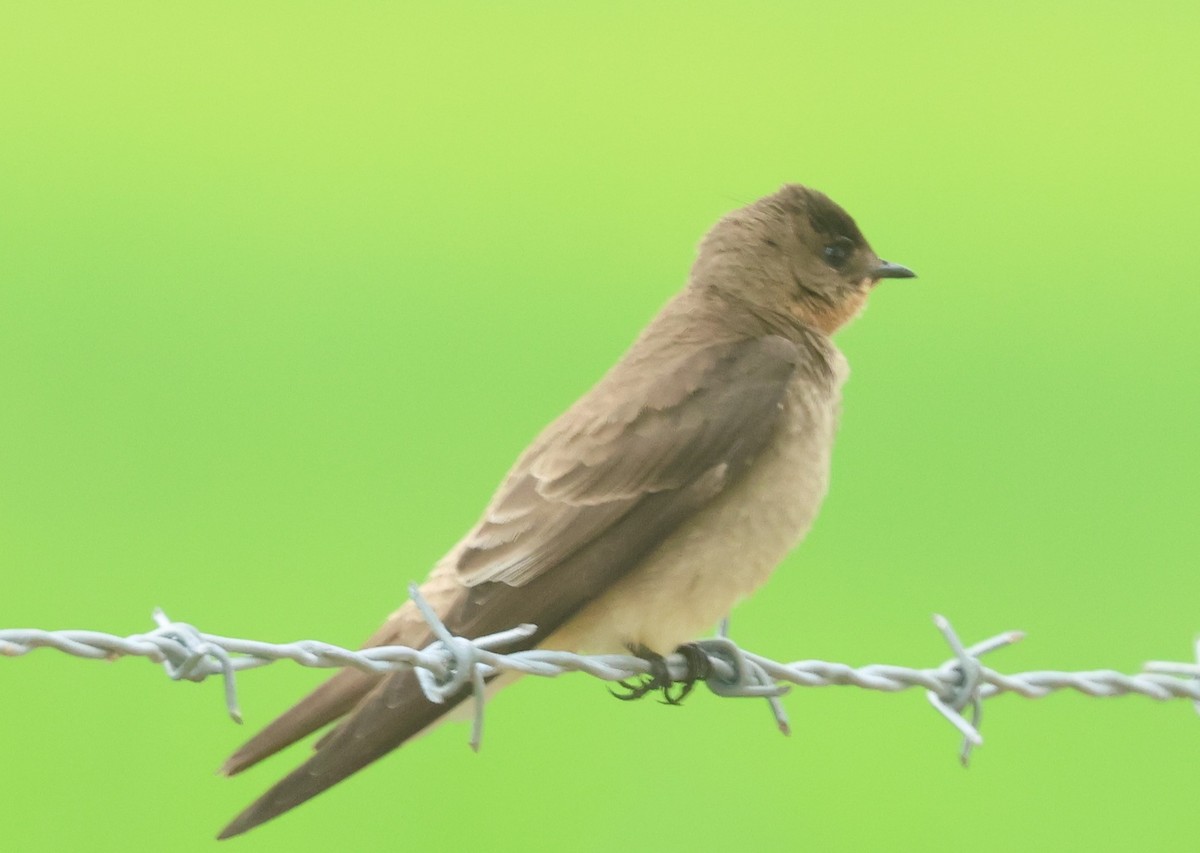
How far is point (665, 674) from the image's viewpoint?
14.8 ft

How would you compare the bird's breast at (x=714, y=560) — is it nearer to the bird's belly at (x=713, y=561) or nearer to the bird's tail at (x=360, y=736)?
the bird's belly at (x=713, y=561)

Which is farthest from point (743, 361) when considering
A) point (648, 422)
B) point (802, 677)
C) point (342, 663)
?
point (342, 663)

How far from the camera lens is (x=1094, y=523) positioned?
7.06 meters

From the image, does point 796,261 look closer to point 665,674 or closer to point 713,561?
point 713,561

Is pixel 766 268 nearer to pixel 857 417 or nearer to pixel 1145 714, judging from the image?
pixel 857 417

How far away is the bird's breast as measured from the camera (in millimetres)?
4422

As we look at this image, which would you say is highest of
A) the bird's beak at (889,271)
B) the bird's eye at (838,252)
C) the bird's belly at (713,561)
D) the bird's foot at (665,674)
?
the bird's eye at (838,252)

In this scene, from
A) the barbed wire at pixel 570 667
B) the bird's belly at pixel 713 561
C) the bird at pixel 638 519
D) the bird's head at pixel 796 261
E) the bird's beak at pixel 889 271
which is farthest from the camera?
the bird's beak at pixel 889 271

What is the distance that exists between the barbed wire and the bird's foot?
12 mm

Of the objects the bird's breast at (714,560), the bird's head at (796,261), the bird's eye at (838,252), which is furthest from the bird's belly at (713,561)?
the bird's eye at (838,252)

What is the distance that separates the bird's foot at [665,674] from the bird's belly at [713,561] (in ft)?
0.11

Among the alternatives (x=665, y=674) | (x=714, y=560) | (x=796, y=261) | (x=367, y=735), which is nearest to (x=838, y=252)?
(x=796, y=261)

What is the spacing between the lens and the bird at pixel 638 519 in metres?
4.17

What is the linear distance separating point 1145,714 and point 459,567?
3403mm
